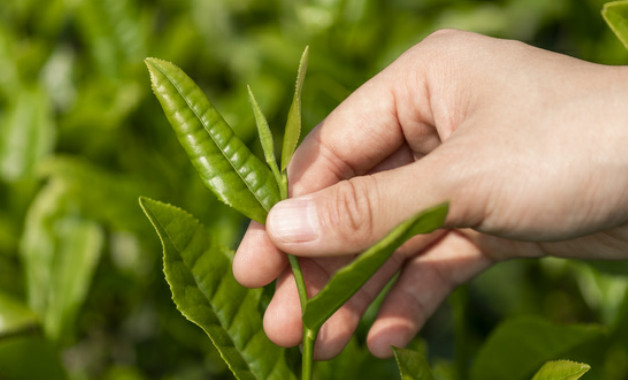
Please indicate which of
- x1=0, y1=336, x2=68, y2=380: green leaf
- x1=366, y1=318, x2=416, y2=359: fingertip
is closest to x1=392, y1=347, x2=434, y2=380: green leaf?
x1=366, y1=318, x2=416, y2=359: fingertip

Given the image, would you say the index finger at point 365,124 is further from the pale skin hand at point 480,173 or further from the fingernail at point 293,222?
the fingernail at point 293,222

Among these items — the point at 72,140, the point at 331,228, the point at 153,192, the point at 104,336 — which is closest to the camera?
the point at 331,228

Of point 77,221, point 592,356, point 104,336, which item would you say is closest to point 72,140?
point 77,221

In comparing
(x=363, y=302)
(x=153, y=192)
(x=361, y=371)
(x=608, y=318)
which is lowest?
(x=608, y=318)

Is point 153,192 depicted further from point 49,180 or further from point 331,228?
point 331,228

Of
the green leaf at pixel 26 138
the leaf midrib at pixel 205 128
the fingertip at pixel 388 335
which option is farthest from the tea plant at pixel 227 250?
the green leaf at pixel 26 138

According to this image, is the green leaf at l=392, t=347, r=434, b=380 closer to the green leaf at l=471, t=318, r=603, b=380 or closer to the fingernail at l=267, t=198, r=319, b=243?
the fingernail at l=267, t=198, r=319, b=243

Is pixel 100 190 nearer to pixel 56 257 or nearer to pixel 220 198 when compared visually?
pixel 56 257
